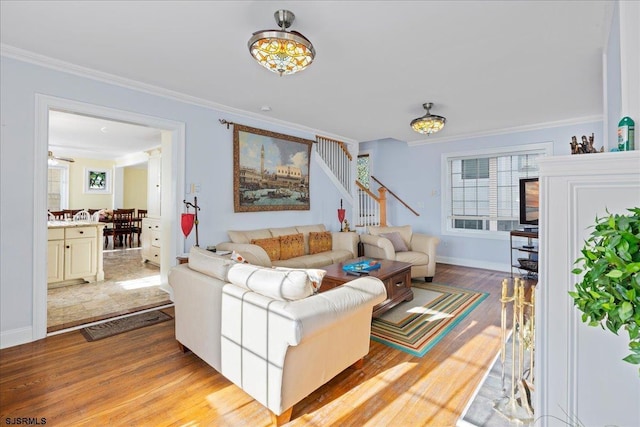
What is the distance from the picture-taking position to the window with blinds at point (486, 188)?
213 inches

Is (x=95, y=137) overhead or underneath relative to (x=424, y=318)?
overhead

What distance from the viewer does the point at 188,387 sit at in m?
2.07

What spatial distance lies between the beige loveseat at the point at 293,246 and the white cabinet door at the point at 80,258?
2327 mm

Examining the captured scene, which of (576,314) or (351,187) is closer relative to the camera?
(576,314)

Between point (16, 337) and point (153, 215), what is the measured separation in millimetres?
3570

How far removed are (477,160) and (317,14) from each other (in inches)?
192

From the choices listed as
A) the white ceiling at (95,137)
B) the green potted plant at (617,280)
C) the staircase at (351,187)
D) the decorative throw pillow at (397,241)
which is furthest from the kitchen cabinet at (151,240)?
the green potted plant at (617,280)

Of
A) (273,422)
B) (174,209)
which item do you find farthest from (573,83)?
(174,209)

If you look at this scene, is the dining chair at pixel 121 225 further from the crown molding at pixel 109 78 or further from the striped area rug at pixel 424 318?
the striped area rug at pixel 424 318

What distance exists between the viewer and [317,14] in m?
2.13

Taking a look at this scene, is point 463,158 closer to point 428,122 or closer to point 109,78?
point 428,122

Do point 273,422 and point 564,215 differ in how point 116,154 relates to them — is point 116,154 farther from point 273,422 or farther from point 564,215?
point 564,215

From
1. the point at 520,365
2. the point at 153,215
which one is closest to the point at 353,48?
the point at 520,365

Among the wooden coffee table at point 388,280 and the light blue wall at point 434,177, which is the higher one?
the light blue wall at point 434,177
